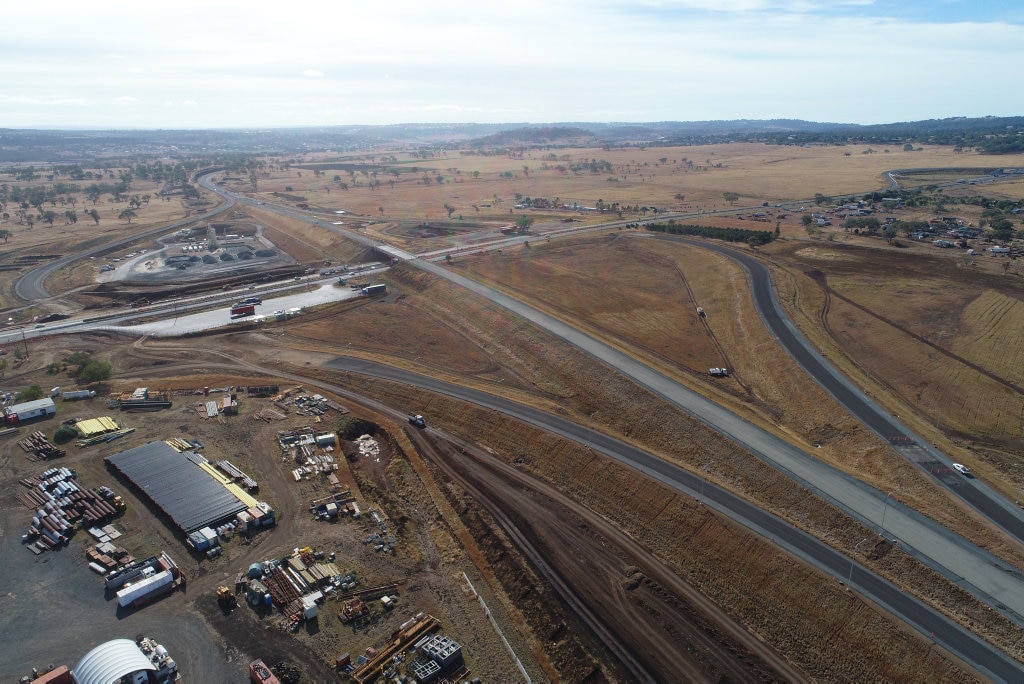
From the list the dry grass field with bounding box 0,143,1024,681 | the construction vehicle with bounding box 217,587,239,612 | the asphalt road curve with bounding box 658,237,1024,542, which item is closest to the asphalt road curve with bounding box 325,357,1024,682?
the dry grass field with bounding box 0,143,1024,681

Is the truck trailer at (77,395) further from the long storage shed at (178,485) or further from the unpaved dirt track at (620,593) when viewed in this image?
the unpaved dirt track at (620,593)

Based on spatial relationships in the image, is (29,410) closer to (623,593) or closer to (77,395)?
(77,395)

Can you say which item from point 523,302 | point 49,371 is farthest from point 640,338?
point 49,371

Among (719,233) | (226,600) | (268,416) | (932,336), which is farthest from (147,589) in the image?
(719,233)

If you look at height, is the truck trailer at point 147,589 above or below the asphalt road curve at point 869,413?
below

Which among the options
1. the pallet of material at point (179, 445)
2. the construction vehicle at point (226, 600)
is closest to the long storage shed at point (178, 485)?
the pallet of material at point (179, 445)

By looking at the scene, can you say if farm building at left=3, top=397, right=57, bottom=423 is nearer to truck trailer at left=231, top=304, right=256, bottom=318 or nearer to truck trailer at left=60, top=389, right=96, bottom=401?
truck trailer at left=60, top=389, right=96, bottom=401

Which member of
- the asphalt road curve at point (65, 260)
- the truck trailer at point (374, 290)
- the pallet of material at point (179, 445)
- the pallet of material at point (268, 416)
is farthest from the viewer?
the asphalt road curve at point (65, 260)
